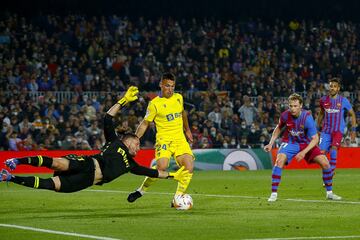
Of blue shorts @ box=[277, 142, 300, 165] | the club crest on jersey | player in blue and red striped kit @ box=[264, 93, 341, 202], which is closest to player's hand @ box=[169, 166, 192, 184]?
player in blue and red striped kit @ box=[264, 93, 341, 202]

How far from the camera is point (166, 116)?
52.0 feet

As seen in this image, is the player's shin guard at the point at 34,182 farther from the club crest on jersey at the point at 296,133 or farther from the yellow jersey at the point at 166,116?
the club crest on jersey at the point at 296,133

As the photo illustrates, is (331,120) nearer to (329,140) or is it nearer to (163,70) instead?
(329,140)

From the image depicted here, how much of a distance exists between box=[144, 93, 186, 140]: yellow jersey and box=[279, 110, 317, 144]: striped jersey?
2.24 metres

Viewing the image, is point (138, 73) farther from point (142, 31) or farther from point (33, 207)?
point (33, 207)

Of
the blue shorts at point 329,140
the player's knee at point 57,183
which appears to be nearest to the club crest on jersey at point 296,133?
the blue shorts at point 329,140

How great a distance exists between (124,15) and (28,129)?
49.6ft

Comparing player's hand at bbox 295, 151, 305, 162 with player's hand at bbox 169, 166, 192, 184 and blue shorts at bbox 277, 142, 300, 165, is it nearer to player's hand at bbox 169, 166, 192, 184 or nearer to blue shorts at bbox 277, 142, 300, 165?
blue shorts at bbox 277, 142, 300, 165

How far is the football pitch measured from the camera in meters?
11.5

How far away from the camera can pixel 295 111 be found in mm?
16656

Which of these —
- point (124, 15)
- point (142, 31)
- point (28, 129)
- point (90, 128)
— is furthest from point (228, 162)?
point (124, 15)

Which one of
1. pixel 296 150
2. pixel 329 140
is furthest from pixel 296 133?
pixel 329 140

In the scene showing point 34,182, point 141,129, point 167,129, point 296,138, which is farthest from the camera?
point 296,138

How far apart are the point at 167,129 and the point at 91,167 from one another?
8.21 feet
